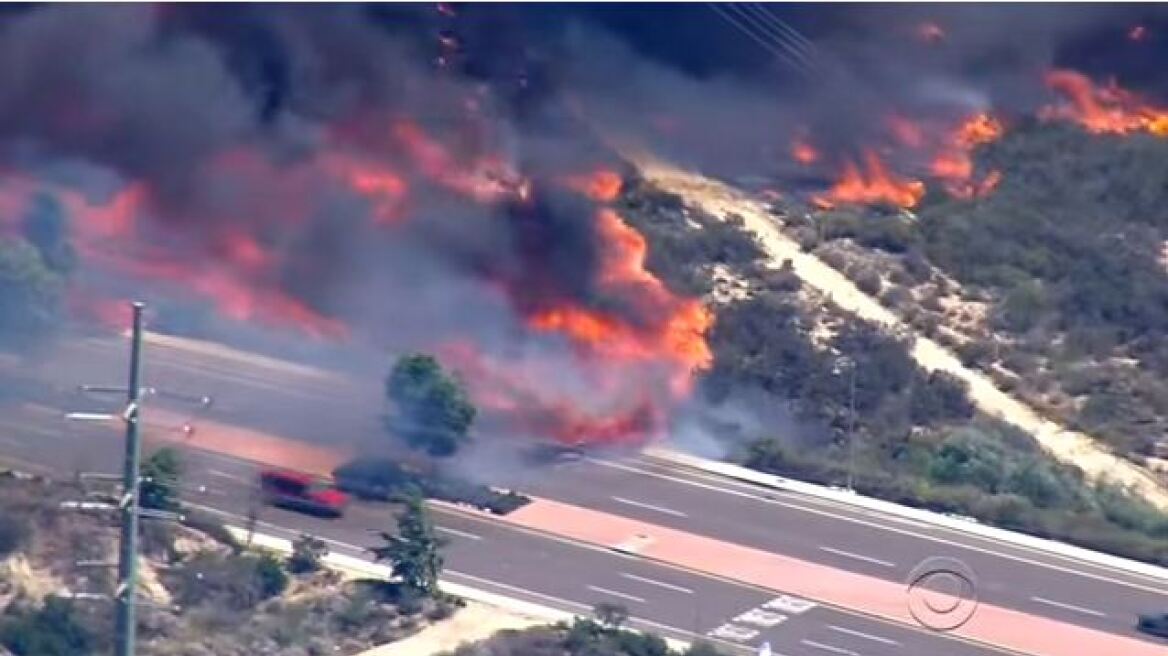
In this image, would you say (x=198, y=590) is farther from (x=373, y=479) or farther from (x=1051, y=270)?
(x=1051, y=270)

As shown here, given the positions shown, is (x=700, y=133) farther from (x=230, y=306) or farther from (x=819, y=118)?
(x=230, y=306)

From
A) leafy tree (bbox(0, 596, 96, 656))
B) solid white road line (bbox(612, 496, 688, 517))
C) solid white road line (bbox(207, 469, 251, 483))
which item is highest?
solid white road line (bbox(612, 496, 688, 517))

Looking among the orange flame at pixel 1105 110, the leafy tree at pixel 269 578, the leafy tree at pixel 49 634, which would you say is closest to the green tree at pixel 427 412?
the leafy tree at pixel 269 578

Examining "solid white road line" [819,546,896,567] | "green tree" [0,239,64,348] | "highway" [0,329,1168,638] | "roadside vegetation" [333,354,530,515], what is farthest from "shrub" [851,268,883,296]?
"green tree" [0,239,64,348]

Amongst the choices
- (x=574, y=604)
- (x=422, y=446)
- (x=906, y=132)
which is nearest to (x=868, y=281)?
(x=906, y=132)

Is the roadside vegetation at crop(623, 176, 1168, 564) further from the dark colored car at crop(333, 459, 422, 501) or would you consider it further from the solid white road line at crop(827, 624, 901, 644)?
the dark colored car at crop(333, 459, 422, 501)
